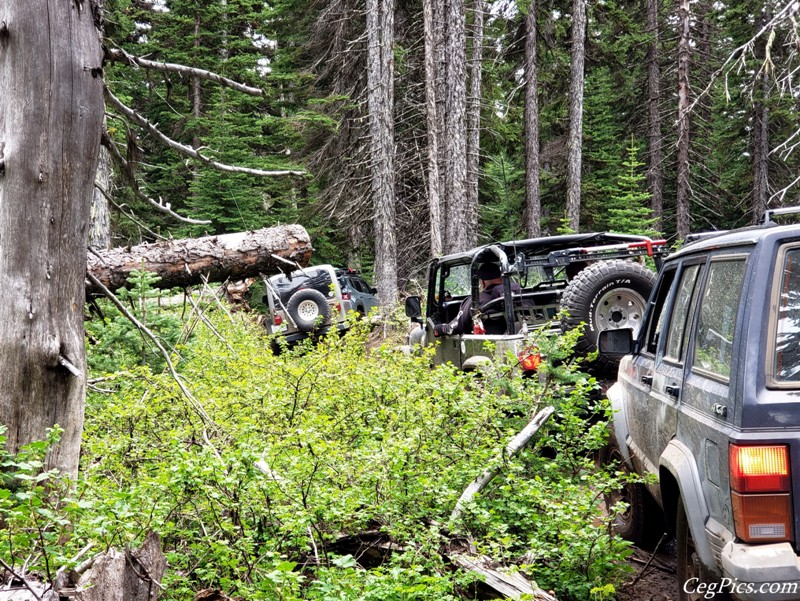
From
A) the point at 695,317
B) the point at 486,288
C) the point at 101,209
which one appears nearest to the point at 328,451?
the point at 695,317

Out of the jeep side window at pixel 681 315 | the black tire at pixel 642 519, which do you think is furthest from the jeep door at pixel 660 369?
the black tire at pixel 642 519

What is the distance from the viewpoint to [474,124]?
24.2 meters

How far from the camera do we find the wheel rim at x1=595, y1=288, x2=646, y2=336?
22.7 feet

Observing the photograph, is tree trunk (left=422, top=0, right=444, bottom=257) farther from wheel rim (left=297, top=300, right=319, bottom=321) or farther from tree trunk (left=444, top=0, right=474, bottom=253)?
wheel rim (left=297, top=300, right=319, bottom=321)

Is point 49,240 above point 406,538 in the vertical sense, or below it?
above

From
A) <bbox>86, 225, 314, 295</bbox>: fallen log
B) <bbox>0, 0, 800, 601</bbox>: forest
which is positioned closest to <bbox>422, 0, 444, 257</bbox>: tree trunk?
<bbox>0, 0, 800, 601</bbox>: forest

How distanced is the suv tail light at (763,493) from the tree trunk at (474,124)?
18.2m

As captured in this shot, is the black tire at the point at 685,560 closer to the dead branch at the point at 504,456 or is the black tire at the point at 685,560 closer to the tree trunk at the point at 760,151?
the dead branch at the point at 504,456

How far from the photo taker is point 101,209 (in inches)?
425

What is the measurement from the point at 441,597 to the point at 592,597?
1.22m

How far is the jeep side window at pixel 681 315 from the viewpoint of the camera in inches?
156

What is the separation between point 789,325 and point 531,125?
23.9m

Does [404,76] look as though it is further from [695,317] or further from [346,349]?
[695,317]

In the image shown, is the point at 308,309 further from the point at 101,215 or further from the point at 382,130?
the point at 101,215
